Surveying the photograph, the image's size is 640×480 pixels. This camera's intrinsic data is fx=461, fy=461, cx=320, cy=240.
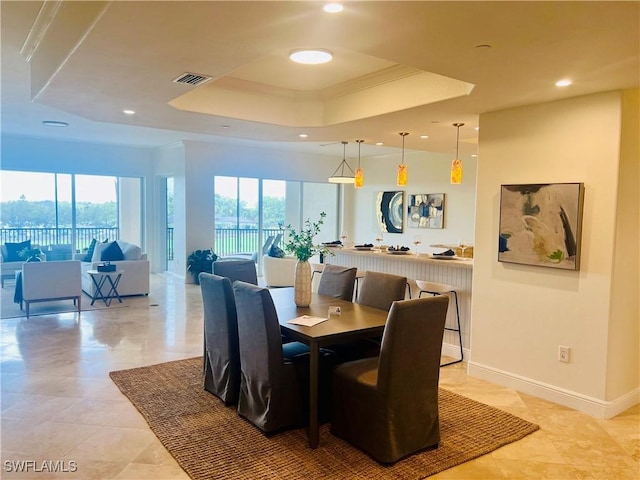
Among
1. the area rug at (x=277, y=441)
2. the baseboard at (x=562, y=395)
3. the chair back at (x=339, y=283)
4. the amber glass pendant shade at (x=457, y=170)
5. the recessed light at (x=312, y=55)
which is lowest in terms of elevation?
the area rug at (x=277, y=441)

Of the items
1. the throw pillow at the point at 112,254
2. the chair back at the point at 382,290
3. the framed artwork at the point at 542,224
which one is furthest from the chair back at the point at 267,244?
the framed artwork at the point at 542,224

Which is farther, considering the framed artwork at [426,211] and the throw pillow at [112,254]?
the framed artwork at [426,211]

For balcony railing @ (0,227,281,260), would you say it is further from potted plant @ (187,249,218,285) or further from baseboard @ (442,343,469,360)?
baseboard @ (442,343,469,360)

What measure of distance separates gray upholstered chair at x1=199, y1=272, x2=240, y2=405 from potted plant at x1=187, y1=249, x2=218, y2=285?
5209 millimetres

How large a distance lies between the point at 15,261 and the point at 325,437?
8.05 m

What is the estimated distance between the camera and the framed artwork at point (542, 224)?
360cm

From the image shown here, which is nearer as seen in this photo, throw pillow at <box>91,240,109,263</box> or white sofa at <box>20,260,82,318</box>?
white sofa at <box>20,260,82,318</box>

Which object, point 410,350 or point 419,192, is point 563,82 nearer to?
point 410,350

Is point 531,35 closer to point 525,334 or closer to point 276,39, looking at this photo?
point 276,39

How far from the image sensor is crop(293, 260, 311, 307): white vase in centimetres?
377

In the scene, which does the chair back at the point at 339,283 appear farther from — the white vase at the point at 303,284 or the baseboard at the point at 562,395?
the baseboard at the point at 562,395

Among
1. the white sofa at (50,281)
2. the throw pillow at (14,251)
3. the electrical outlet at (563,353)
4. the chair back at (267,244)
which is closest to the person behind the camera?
the electrical outlet at (563,353)

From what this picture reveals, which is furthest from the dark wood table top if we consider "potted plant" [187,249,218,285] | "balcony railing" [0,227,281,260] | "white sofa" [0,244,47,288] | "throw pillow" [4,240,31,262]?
"throw pillow" [4,240,31,262]

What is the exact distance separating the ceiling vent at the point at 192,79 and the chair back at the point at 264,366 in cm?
146
